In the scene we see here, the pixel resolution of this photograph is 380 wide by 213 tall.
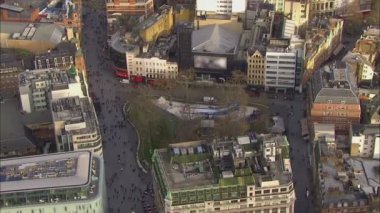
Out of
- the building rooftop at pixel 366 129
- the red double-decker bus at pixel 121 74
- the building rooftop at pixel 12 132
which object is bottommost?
the building rooftop at pixel 12 132

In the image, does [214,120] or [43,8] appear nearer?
[214,120]

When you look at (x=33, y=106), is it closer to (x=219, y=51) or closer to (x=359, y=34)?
(x=219, y=51)

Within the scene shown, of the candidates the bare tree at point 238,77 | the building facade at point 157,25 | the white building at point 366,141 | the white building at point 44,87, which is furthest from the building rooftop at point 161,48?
the white building at point 366,141

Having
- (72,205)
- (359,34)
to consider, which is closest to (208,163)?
(72,205)

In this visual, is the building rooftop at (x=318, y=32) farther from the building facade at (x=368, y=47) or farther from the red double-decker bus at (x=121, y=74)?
the red double-decker bus at (x=121, y=74)

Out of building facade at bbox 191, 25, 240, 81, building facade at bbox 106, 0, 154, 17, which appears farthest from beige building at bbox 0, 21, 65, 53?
building facade at bbox 191, 25, 240, 81

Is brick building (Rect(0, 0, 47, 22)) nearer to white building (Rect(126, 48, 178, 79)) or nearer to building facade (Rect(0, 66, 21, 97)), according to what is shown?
building facade (Rect(0, 66, 21, 97))
